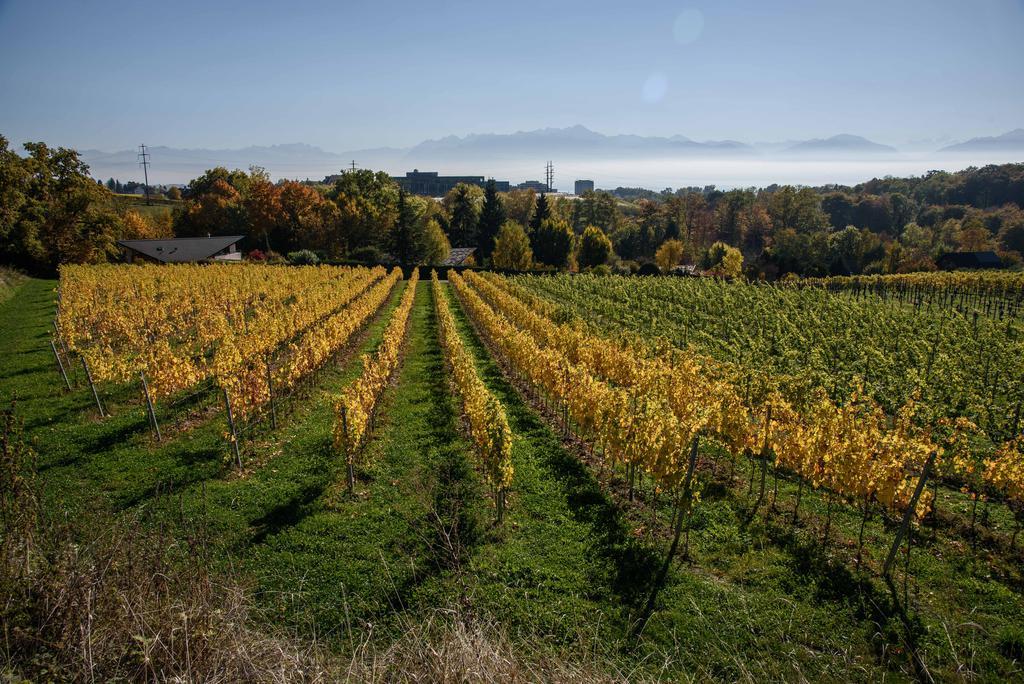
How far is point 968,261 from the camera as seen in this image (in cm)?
5828

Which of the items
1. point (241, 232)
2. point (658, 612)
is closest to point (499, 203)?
point (241, 232)

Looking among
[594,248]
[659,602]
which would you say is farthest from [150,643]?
[594,248]

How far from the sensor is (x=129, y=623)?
4129mm

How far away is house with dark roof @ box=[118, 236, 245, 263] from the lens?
52.7 metres

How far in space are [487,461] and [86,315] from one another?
68.1 ft

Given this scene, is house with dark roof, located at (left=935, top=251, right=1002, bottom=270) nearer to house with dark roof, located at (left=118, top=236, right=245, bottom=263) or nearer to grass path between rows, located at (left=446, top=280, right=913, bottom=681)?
grass path between rows, located at (left=446, top=280, right=913, bottom=681)

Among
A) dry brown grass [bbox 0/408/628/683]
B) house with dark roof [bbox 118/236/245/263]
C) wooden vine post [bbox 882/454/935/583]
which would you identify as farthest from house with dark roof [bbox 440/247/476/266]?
dry brown grass [bbox 0/408/628/683]

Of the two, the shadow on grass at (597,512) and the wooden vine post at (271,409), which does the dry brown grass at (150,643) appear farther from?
the wooden vine post at (271,409)

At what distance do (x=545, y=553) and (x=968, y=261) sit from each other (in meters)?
73.3

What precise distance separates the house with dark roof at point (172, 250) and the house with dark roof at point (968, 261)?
8159 centimetres

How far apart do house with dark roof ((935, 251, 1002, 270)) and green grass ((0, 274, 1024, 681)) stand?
216 feet

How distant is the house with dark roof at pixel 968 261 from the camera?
2270 inches

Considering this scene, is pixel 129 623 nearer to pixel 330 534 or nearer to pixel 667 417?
pixel 330 534

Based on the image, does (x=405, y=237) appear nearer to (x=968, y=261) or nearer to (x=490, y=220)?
(x=490, y=220)
